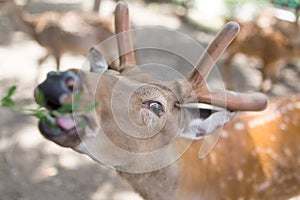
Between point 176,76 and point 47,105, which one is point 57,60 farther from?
point 47,105

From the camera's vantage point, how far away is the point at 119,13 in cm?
272

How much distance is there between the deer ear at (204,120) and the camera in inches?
100

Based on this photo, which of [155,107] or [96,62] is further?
[96,62]

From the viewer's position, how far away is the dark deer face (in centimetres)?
201

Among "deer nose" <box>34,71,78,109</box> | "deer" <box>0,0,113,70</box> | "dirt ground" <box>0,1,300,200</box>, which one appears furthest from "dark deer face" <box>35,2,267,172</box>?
"deer" <box>0,0,113,70</box>

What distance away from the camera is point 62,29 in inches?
229

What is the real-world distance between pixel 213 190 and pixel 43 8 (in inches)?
237

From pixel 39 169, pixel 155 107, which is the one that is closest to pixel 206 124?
pixel 155 107

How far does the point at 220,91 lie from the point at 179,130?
30 cm

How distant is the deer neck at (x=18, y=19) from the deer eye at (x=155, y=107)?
13.4 ft

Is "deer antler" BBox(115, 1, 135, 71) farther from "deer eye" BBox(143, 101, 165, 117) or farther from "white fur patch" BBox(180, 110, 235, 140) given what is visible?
"deer eye" BBox(143, 101, 165, 117)

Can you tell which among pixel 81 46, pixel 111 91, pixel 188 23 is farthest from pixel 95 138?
pixel 188 23

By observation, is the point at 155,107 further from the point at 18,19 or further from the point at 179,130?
the point at 18,19

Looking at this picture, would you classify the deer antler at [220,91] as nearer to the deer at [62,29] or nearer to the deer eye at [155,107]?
the deer eye at [155,107]
